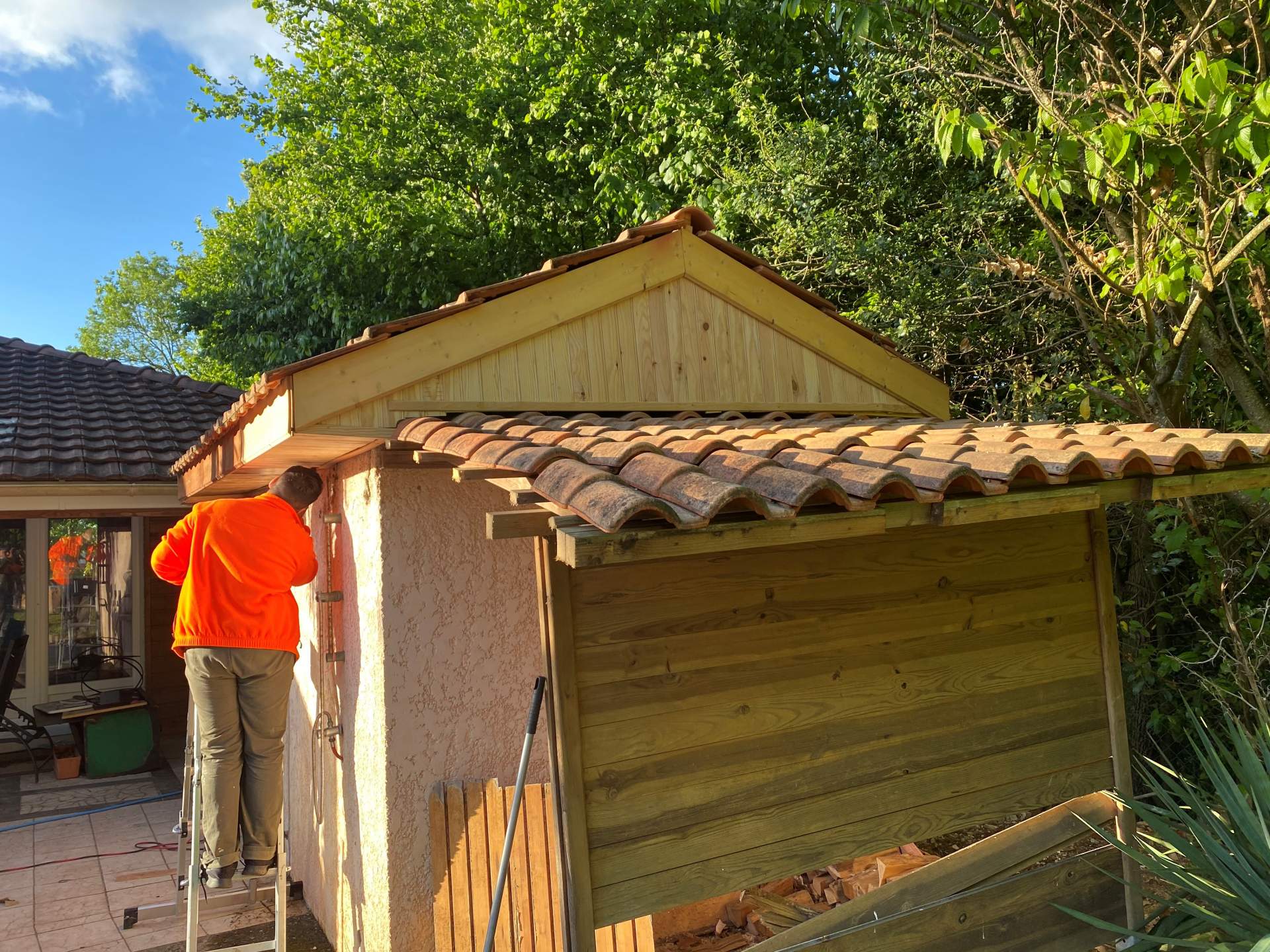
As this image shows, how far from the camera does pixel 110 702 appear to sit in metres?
8.96

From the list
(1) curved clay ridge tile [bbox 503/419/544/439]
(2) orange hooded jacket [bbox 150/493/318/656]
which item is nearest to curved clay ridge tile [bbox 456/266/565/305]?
(1) curved clay ridge tile [bbox 503/419/544/439]

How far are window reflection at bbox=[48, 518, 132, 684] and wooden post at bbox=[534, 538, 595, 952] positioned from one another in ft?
30.7

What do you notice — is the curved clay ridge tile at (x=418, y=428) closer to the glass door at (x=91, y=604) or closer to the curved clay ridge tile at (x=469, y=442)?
the curved clay ridge tile at (x=469, y=442)

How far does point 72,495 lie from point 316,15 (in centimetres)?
Answer: 1588

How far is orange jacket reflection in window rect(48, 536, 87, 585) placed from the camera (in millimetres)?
10406

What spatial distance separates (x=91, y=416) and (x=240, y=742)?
6.60 m

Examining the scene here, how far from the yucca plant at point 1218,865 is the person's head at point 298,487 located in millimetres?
4159

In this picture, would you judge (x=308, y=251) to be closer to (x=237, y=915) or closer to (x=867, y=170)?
(x=867, y=170)

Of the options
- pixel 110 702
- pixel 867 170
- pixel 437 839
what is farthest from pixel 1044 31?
pixel 110 702

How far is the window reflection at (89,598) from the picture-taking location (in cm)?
1032

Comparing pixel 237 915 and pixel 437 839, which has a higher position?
pixel 437 839

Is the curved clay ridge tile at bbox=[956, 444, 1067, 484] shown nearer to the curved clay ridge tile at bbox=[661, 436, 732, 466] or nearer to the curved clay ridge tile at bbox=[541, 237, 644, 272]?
the curved clay ridge tile at bbox=[661, 436, 732, 466]

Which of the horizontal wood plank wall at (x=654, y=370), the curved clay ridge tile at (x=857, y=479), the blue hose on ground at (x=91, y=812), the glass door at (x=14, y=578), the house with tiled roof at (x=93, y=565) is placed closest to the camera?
the curved clay ridge tile at (x=857, y=479)

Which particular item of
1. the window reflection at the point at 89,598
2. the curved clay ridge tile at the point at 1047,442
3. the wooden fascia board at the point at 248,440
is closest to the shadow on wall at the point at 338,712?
the wooden fascia board at the point at 248,440
